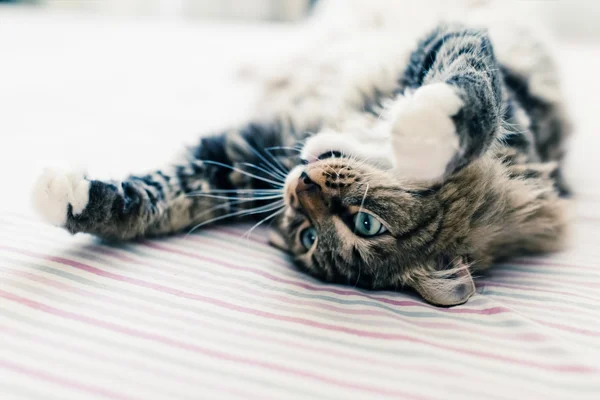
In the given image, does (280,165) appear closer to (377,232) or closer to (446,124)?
(377,232)

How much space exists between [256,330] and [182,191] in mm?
578

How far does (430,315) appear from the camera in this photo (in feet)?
3.21

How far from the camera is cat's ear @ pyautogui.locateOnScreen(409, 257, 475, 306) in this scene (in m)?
1.01

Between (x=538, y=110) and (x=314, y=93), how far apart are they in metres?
0.79

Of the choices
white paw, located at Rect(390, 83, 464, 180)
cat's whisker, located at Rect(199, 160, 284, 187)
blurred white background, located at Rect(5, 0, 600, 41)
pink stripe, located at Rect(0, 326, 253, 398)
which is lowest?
pink stripe, located at Rect(0, 326, 253, 398)

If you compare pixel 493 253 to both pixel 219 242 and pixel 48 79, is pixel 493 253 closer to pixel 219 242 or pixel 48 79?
pixel 219 242

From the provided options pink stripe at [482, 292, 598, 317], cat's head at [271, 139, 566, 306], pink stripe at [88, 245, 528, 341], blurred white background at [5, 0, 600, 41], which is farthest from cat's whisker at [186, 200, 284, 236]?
blurred white background at [5, 0, 600, 41]

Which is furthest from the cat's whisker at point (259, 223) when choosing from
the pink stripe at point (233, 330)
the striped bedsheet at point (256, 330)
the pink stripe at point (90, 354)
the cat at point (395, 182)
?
the pink stripe at point (90, 354)

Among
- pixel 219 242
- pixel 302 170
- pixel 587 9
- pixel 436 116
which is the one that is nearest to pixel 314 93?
pixel 302 170

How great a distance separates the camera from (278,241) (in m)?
1.27

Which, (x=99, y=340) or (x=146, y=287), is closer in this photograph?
(x=99, y=340)

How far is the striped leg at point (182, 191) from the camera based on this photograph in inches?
43.0

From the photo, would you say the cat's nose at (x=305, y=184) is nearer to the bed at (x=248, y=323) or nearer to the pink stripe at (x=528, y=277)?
the bed at (x=248, y=323)

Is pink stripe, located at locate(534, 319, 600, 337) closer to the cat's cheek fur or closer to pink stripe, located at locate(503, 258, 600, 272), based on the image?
pink stripe, located at locate(503, 258, 600, 272)
